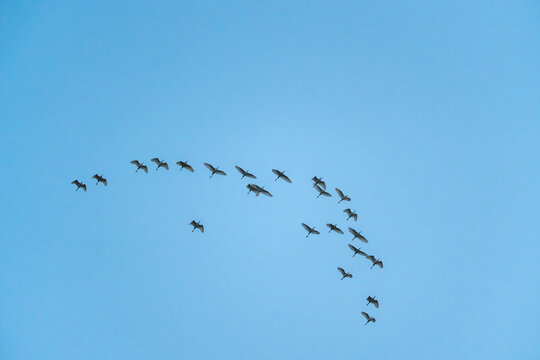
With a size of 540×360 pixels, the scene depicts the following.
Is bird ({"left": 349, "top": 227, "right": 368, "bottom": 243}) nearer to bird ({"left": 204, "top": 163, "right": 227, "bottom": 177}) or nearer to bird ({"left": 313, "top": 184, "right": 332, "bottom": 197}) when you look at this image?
bird ({"left": 313, "top": 184, "right": 332, "bottom": 197})

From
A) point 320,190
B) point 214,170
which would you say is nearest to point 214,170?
point 214,170

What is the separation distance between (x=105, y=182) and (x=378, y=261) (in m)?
43.1

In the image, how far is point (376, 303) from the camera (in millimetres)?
65688

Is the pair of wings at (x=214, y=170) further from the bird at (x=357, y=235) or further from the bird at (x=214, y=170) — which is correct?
the bird at (x=357, y=235)

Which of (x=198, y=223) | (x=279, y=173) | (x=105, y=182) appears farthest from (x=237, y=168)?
(x=105, y=182)

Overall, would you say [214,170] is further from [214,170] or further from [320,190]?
[320,190]

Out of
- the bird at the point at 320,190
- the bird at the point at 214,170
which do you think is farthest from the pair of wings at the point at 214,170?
the bird at the point at 320,190

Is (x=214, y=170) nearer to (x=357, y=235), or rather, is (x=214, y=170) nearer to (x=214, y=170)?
(x=214, y=170)

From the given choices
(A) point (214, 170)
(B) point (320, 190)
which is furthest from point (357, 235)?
(A) point (214, 170)

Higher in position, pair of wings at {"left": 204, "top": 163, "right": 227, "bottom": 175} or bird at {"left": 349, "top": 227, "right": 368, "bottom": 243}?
pair of wings at {"left": 204, "top": 163, "right": 227, "bottom": 175}

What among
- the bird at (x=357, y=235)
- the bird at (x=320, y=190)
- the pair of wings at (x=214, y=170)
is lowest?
the bird at (x=357, y=235)

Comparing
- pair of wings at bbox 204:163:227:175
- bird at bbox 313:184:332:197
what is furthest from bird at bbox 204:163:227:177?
bird at bbox 313:184:332:197

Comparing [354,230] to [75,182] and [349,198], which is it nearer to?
[349,198]

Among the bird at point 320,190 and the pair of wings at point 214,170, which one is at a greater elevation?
the pair of wings at point 214,170
